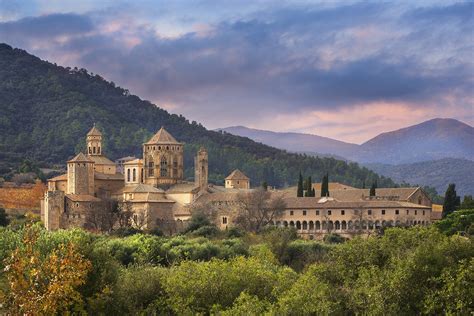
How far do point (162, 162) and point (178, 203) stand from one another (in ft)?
23.8

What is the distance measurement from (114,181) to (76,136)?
6202 cm

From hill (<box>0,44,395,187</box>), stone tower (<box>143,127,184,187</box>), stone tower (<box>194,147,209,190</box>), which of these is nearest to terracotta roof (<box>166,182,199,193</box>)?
stone tower (<box>194,147,209,190</box>)

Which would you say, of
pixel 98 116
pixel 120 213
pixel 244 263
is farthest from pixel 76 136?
pixel 244 263

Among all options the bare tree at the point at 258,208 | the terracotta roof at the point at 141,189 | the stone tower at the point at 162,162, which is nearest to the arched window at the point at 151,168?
the stone tower at the point at 162,162

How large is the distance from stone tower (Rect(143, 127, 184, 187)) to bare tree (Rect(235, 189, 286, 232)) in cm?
909

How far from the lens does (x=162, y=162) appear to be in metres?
85.1

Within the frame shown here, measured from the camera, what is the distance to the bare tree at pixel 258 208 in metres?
73.8

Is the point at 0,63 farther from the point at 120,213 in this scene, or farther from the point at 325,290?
the point at 325,290

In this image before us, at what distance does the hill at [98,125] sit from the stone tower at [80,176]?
2694 centimetres

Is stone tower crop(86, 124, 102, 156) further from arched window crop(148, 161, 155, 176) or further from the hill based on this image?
the hill

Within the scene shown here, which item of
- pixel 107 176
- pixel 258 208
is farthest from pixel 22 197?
pixel 258 208

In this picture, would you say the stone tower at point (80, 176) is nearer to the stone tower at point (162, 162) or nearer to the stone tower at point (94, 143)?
the stone tower at point (162, 162)

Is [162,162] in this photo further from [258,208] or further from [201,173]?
[258,208]

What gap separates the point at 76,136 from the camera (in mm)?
141250
